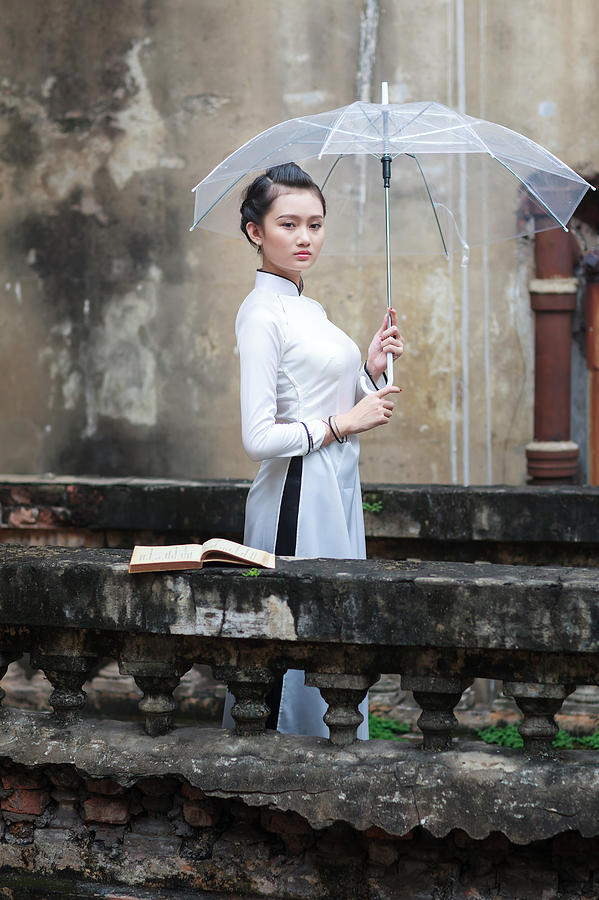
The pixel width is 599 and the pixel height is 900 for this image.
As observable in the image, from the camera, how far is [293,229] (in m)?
2.87

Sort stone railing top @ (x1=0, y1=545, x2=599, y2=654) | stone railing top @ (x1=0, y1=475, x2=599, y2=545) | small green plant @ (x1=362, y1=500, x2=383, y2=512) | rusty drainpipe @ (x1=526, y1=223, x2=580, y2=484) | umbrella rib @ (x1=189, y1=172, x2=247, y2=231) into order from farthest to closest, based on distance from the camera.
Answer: rusty drainpipe @ (x1=526, y1=223, x2=580, y2=484) < small green plant @ (x1=362, y1=500, x2=383, y2=512) < stone railing top @ (x1=0, y1=475, x2=599, y2=545) < umbrella rib @ (x1=189, y1=172, x2=247, y2=231) < stone railing top @ (x1=0, y1=545, x2=599, y2=654)

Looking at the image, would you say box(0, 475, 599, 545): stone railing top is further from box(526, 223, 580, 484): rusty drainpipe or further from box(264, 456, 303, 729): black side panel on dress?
box(526, 223, 580, 484): rusty drainpipe

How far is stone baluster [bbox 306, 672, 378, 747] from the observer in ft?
8.12

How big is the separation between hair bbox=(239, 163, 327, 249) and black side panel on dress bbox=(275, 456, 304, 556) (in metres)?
0.70

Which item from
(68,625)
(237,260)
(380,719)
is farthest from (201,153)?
(68,625)

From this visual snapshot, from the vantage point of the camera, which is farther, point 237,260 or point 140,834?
point 237,260

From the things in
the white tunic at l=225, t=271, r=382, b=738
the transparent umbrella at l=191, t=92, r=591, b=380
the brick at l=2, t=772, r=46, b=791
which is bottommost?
the brick at l=2, t=772, r=46, b=791

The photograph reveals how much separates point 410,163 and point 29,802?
275 cm

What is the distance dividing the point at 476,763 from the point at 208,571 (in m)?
0.77

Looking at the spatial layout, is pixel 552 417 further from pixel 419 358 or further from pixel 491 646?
pixel 491 646

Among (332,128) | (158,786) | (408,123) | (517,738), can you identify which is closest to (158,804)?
(158,786)

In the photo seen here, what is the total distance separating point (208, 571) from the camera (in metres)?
2.48

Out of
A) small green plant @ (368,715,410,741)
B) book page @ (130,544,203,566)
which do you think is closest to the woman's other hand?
book page @ (130,544,203,566)

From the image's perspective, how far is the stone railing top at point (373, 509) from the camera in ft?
12.3
